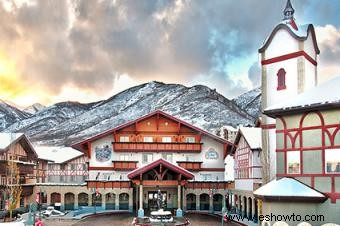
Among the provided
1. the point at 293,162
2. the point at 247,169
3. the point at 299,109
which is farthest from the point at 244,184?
the point at 299,109

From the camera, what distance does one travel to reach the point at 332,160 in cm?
2239

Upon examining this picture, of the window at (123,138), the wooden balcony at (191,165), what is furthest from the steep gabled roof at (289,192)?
the window at (123,138)

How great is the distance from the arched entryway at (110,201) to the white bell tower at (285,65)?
80.6 ft

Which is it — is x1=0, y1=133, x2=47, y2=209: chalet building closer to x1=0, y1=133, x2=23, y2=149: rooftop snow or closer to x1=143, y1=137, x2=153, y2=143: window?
x1=0, y1=133, x2=23, y2=149: rooftop snow

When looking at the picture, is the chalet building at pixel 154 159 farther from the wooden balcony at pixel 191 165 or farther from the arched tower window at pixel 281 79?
the arched tower window at pixel 281 79

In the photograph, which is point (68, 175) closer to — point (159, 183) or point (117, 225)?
point (159, 183)

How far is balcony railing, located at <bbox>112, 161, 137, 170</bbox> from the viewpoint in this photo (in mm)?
52094

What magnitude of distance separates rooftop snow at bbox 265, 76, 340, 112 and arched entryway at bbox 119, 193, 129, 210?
29.8 m

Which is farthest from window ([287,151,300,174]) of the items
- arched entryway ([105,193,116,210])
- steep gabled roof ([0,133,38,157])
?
arched entryway ([105,193,116,210])

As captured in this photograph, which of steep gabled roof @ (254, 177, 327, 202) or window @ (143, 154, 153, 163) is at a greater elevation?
window @ (143, 154, 153, 163)

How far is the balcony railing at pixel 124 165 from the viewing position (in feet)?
171

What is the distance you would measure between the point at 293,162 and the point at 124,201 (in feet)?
99.1

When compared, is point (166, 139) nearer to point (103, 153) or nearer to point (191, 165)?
point (191, 165)

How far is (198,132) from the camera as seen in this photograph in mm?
53844
